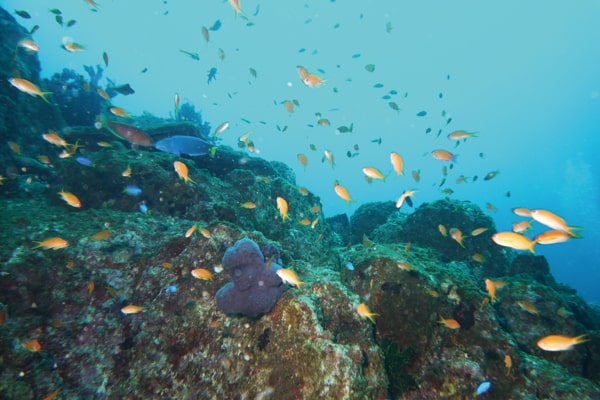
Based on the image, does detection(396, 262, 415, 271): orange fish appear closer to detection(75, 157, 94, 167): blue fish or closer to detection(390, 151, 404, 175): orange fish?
detection(390, 151, 404, 175): orange fish

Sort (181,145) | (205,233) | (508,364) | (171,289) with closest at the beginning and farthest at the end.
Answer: (508,364), (171,289), (205,233), (181,145)

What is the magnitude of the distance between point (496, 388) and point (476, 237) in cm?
720

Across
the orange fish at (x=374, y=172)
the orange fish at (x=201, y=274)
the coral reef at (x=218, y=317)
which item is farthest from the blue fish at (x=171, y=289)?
the orange fish at (x=374, y=172)

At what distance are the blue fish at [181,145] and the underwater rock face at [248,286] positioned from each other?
2.37m

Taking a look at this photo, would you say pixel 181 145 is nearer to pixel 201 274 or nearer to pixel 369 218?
pixel 201 274

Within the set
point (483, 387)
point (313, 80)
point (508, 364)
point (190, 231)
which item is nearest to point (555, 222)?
point (508, 364)

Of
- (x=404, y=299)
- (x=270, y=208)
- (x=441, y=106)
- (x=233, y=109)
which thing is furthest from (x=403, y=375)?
(x=233, y=109)

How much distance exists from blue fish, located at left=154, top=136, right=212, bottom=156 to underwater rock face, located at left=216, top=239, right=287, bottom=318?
7.77ft

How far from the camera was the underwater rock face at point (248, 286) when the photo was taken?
4.27m

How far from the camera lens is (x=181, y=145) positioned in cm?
546

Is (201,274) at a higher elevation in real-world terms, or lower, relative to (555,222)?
lower

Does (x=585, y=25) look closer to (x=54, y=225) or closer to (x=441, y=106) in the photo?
(x=441, y=106)

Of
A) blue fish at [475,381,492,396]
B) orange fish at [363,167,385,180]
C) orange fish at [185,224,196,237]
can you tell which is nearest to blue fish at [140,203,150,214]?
orange fish at [185,224,196,237]

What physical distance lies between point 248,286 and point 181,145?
3166 mm
